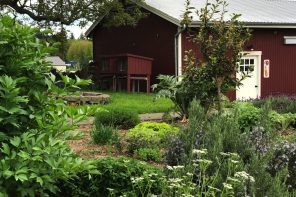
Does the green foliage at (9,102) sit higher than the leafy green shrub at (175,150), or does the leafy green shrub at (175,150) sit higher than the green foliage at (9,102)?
the green foliage at (9,102)

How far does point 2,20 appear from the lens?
4172 mm

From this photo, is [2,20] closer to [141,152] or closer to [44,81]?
[44,81]

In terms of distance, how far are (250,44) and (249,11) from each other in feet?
8.85

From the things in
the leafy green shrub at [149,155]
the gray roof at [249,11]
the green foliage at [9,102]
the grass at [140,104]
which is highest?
the gray roof at [249,11]

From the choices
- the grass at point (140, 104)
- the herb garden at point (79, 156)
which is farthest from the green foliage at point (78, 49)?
the herb garden at point (79, 156)

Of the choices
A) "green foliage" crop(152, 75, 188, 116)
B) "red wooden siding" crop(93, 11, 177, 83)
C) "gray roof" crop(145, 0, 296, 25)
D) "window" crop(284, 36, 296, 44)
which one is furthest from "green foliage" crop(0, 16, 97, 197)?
"window" crop(284, 36, 296, 44)

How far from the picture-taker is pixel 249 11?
83.1 feet

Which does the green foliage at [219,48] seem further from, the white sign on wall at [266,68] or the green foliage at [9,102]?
the white sign on wall at [266,68]

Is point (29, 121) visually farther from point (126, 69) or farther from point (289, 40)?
point (289, 40)

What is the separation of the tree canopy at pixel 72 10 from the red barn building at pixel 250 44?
51.4 inches

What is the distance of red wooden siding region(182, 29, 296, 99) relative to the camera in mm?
23734

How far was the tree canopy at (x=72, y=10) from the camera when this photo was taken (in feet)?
74.7

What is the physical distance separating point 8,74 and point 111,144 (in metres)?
4.56

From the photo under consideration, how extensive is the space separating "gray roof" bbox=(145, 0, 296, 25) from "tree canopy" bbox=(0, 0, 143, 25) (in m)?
1.61
